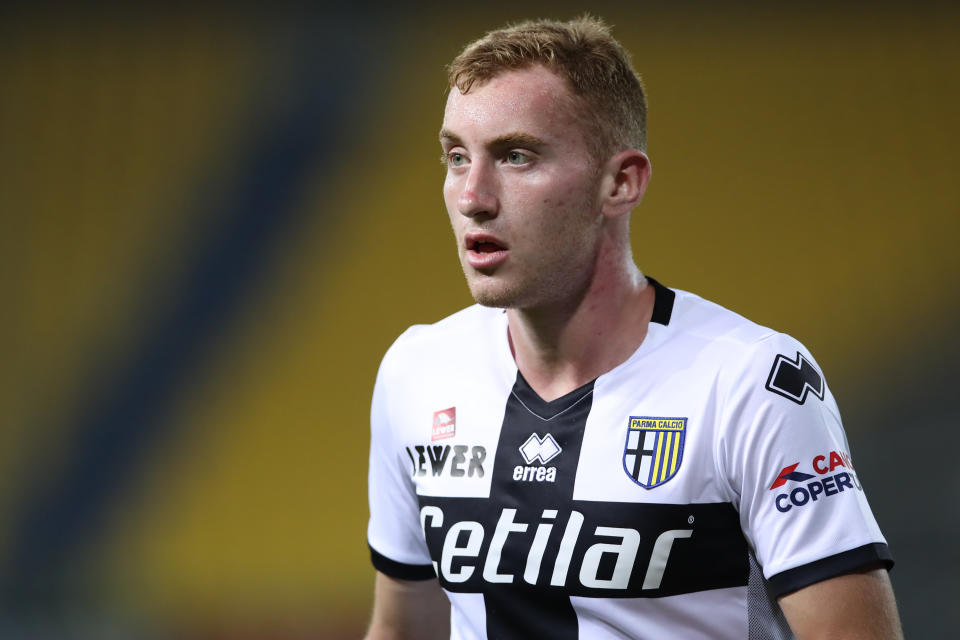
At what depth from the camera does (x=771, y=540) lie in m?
1.62

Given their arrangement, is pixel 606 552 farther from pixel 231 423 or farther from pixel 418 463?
pixel 231 423

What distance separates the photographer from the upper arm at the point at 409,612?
2.14m

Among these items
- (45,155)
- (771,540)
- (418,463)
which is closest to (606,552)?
(771,540)

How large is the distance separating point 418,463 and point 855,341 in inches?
142

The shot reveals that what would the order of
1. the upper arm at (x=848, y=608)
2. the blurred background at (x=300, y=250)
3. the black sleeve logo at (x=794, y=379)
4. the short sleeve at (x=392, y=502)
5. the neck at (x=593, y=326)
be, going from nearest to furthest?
the upper arm at (x=848, y=608)
the black sleeve logo at (x=794, y=379)
the neck at (x=593, y=326)
the short sleeve at (x=392, y=502)
the blurred background at (x=300, y=250)

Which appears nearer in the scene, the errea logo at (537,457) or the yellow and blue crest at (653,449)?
the yellow and blue crest at (653,449)

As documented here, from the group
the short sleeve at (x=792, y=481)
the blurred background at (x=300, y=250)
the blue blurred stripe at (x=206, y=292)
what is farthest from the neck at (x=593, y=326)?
the blue blurred stripe at (x=206, y=292)

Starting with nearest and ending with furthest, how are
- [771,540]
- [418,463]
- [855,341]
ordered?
[771,540], [418,463], [855,341]

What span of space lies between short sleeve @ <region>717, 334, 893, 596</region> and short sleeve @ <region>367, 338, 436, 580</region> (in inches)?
26.2

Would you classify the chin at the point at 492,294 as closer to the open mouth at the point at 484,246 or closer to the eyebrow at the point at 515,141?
the open mouth at the point at 484,246

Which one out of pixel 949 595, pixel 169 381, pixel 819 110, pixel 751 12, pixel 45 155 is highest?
pixel 751 12

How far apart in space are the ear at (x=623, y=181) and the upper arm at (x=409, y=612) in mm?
812

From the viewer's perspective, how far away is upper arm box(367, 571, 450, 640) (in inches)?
84.4

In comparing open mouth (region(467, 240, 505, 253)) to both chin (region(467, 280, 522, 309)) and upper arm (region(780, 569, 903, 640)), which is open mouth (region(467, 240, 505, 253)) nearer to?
chin (region(467, 280, 522, 309))
